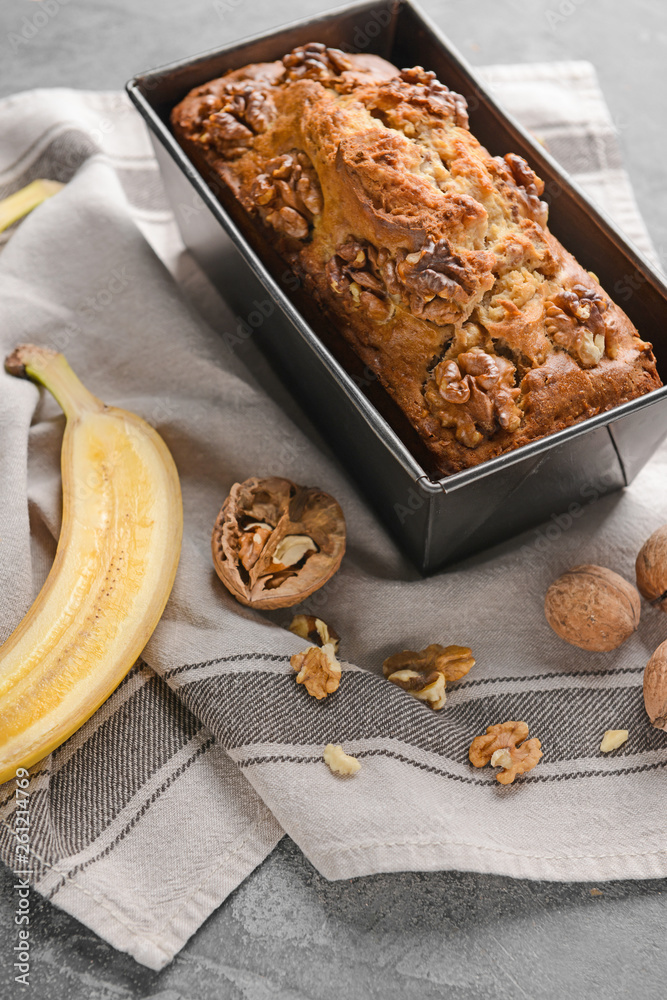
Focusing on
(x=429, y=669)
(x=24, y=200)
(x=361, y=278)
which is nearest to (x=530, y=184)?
(x=361, y=278)

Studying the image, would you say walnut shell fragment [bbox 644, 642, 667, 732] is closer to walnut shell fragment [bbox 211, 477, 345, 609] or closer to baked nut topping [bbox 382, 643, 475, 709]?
baked nut topping [bbox 382, 643, 475, 709]

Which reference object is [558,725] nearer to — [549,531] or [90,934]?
[549,531]

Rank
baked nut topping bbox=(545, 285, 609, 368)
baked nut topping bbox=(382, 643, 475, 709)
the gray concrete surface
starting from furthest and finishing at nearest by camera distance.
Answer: baked nut topping bbox=(382, 643, 475, 709), baked nut topping bbox=(545, 285, 609, 368), the gray concrete surface

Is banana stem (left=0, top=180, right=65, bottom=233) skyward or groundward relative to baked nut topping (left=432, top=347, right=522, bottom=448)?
skyward

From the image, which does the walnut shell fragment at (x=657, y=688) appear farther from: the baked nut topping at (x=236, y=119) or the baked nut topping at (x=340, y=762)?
the baked nut topping at (x=236, y=119)

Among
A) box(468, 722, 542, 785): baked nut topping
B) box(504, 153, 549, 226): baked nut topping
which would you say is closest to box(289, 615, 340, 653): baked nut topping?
box(468, 722, 542, 785): baked nut topping

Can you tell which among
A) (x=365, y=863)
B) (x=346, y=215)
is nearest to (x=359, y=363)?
(x=346, y=215)

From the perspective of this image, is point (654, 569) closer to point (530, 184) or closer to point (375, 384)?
point (375, 384)
